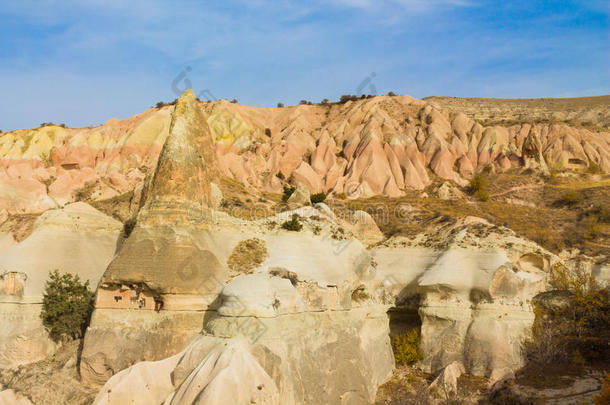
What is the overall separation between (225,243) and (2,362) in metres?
13.3

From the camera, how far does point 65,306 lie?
25625 millimetres

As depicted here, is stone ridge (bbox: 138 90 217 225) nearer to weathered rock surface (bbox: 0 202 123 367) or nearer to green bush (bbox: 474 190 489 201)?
weathered rock surface (bbox: 0 202 123 367)

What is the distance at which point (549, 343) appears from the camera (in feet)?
86.1

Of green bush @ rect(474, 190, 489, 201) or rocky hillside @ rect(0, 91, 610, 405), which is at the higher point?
green bush @ rect(474, 190, 489, 201)

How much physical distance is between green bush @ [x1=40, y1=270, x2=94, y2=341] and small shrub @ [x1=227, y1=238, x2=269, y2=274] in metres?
9.47

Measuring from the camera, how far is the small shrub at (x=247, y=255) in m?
22.5

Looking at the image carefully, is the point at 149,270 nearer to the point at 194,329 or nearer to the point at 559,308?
the point at 194,329

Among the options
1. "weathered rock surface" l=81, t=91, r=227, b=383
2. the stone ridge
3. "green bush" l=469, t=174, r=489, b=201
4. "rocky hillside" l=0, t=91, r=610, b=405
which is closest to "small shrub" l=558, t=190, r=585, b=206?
"green bush" l=469, t=174, r=489, b=201

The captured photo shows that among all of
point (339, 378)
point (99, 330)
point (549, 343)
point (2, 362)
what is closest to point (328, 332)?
point (339, 378)

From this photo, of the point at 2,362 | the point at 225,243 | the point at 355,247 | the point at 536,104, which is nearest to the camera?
the point at 225,243

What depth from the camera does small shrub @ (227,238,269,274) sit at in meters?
22.5

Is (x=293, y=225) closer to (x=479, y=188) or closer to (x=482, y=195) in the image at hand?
(x=482, y=195)

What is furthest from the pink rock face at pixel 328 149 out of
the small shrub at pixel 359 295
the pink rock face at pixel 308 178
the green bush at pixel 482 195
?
the small shrub at pixel 359 295

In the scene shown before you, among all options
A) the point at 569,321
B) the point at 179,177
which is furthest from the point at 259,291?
the point at 569,321
